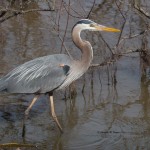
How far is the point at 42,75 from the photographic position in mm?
6859

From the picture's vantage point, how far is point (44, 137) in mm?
6699

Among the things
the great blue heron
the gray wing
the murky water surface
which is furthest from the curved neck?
the murky water surface

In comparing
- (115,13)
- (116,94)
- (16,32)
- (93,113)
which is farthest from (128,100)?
(115,13)

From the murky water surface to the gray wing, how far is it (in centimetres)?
55

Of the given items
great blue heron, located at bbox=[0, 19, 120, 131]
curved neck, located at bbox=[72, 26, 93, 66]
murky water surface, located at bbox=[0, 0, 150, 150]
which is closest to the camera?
murky water surface, located at bbox=[0, 0, 150, 150]

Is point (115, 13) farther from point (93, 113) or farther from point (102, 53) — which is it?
point (93, 113)

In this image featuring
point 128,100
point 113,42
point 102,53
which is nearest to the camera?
point 128,100

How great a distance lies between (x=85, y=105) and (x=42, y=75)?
1.21 m

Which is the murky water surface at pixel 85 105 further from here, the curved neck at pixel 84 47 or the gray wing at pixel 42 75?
the curved neck at pixel 84 47

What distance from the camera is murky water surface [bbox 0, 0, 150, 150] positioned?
6668 millimetres

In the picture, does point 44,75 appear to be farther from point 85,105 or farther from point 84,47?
point 85,105

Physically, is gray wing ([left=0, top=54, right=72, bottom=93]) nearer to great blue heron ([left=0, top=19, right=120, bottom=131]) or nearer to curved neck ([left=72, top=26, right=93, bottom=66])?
great blue heron ([left=0, top=19, right=120, bottom=131])

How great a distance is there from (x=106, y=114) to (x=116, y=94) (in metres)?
0.79

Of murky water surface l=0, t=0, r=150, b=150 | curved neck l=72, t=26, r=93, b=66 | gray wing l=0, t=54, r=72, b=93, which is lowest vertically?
murky water surface l=0, t=0, r=150, b=150
